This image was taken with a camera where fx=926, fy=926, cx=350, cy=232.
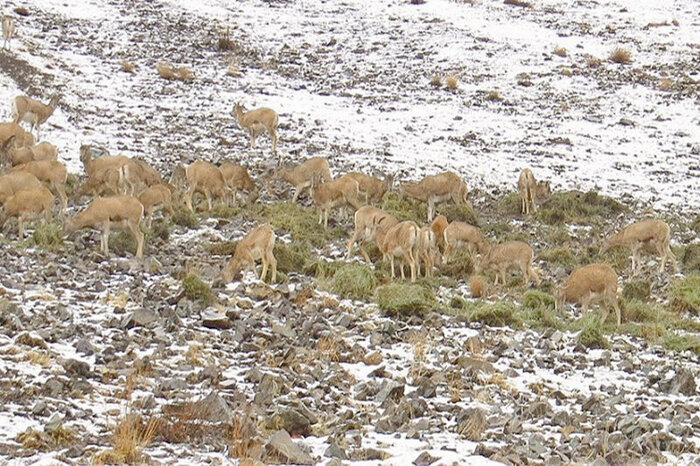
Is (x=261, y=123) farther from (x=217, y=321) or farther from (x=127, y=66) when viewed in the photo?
(x=217, y=321)

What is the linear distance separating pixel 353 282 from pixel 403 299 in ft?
4.35

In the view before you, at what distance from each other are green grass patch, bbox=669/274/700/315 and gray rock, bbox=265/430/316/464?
30.1ft

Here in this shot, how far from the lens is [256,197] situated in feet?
67.4

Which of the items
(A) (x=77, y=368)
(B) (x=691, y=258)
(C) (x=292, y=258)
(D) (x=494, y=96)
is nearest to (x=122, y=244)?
(C) (x=292, y=258)

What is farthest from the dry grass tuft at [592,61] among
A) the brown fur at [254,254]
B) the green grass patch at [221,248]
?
the brown fur at [254,254]

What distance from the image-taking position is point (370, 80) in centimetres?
3338

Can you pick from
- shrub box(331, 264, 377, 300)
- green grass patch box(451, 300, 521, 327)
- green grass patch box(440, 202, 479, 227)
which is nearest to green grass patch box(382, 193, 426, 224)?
green grass patch box(440, 202, 479, 227)

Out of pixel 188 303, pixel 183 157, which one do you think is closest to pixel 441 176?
pixel 183 157

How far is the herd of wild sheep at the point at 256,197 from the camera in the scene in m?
14.6

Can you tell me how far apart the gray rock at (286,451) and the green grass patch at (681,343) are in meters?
6.54

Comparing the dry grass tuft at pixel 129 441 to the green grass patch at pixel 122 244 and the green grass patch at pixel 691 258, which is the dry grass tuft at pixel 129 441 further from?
the green grass patch at pixel 691 258

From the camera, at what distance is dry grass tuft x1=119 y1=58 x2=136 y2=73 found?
1230 inches

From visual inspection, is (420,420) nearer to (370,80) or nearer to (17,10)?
(370,80)

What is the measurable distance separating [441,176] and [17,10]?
21968 mm
